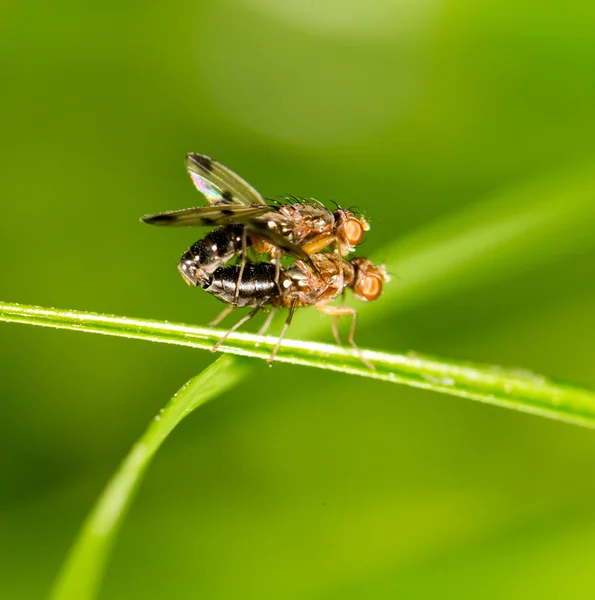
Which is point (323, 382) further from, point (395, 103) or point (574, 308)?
point (395, 103)

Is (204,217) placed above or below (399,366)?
above

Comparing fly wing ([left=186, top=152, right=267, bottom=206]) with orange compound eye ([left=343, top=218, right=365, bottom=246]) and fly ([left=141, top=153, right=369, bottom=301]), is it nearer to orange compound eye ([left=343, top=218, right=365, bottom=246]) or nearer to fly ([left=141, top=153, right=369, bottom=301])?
fly ([left=141, top=153, right=369, bottom=301])

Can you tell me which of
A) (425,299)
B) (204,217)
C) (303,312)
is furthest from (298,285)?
(204,217)

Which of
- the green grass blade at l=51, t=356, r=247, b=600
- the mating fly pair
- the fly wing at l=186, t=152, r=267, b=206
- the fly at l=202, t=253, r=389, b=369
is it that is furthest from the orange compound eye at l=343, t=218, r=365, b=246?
the green grass blade at l=51, t=356, r=247, b=600

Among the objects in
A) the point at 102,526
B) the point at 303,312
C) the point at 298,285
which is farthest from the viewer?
the point at 303,312

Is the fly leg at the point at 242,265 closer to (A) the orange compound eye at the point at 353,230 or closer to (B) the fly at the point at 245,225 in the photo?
(B) the fly at the point at 245,225

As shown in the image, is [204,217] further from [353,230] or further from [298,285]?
[353,230]

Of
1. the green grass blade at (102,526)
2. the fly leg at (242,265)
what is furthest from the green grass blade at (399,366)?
the fly leg at (242,265)
